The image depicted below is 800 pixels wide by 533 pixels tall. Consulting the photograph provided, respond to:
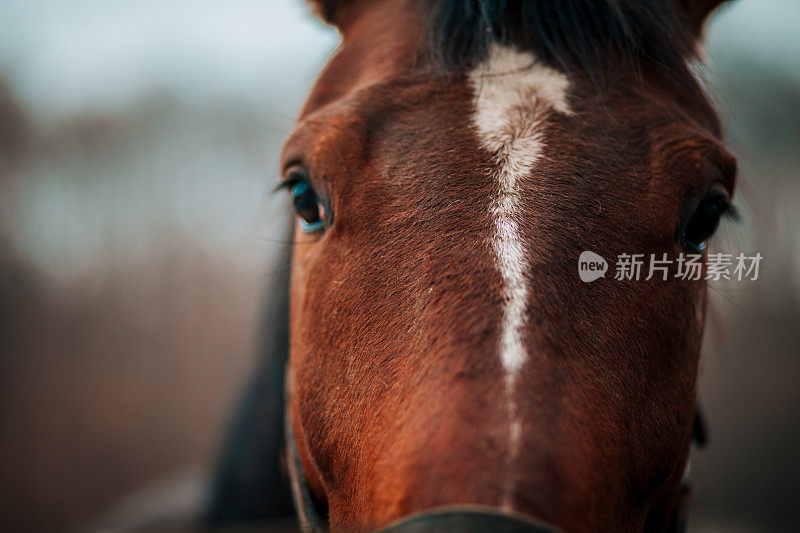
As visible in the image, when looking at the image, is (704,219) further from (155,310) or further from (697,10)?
(155,310)

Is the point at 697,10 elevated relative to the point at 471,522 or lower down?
elevated

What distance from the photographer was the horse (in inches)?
34.8

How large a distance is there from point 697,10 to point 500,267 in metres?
1.64

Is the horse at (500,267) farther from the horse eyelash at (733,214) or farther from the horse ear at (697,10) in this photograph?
the horse ear at (697,10)

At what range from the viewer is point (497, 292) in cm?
100

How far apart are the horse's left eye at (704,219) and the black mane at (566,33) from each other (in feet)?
1.35

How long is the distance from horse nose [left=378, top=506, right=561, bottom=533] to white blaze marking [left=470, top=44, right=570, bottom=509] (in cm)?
4

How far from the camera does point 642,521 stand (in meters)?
1.24

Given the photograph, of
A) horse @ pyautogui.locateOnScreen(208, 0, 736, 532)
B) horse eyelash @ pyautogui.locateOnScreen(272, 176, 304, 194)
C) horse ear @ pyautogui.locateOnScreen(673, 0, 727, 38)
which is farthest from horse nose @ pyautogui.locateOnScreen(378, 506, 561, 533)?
horse ear @ pyautogui.locateOnScreen(673, 0, 727, 38)

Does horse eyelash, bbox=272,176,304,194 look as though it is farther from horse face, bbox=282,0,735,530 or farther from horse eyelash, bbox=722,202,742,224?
horse eyelash, bbox=722,202,742,224

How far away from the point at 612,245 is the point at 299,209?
33.3 inches

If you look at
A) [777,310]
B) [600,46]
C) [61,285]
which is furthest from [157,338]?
[777,310]

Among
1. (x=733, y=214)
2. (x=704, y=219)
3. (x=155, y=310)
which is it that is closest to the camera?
(x=704, y=219)

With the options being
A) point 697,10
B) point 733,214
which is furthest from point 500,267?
point 697,10
